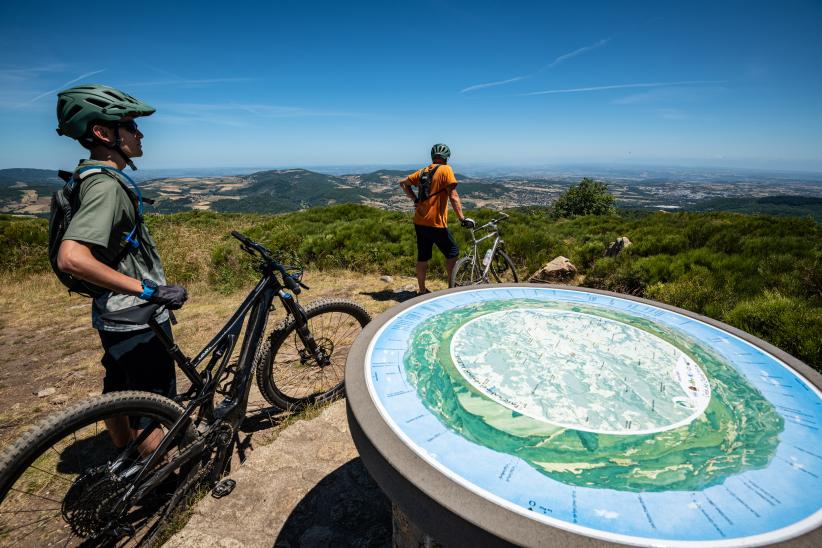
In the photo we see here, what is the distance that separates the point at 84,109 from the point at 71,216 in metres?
0.65

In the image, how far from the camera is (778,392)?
1.77m

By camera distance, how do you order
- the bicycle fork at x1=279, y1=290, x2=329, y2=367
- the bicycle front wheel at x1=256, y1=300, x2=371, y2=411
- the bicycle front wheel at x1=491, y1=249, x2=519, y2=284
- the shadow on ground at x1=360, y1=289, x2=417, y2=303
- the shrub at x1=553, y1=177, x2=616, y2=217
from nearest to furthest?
the bicycle fork at x1=279, y1=290, x2=329, y2=367 → the bicycle front wheel at x1=256, y1=300, x2=371, y2=411 → the bicycle front wheel at x1=491, y1=249, x2=519, y2=284 → the shadow on ground at x1=360, y1=289, x2=417, y2=303 → the shrub at x1=553, y1=177, x2=616, y2=217

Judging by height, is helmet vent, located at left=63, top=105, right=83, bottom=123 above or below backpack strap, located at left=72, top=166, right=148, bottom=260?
above

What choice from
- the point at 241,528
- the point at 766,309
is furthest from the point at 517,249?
the point at 241,528

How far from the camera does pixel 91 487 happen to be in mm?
1908

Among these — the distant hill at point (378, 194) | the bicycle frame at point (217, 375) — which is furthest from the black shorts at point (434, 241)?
the distant hill at point (378, 194)

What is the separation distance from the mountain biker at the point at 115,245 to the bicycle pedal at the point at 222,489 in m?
0.58

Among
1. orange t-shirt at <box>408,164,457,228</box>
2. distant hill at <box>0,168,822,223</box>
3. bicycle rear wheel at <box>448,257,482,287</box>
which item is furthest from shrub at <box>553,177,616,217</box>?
orange t-shirt at <box>408,164,457,228</box>

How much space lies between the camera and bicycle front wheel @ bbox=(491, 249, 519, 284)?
20.7ft

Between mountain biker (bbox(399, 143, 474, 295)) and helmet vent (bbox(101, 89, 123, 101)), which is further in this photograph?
mountain biker (bbox(399, 143, 474, 295))

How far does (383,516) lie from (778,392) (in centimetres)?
232

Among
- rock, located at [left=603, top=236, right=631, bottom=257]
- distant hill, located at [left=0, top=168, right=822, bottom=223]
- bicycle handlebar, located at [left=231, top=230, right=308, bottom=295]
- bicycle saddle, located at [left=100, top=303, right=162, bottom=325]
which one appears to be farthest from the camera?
distant hill, located at [left=0, top=168, right=822, bottom=223]

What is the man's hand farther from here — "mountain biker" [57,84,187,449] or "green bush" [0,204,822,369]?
"green bush" [0,204,822,369]

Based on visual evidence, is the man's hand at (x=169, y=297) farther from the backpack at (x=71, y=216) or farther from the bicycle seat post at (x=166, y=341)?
the backpack at (x=71, y=216)
